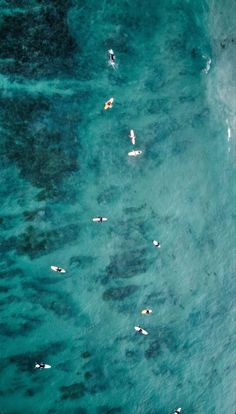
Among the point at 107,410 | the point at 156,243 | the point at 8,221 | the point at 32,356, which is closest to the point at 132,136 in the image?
the point at 156,243

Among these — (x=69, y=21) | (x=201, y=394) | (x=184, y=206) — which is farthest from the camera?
(x=201, y=394)

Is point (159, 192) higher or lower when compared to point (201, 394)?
higher

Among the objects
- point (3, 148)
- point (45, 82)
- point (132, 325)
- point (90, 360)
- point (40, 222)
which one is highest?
point (45, 82)

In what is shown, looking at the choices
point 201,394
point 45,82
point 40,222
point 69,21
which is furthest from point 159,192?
point 201,394

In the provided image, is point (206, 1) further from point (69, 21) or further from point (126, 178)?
point (126, 178)

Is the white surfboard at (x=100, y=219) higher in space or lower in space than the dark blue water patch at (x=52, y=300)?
higher

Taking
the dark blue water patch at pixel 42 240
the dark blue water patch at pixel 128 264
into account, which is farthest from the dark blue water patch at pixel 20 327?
the dark blue water patch at pixel 128 264

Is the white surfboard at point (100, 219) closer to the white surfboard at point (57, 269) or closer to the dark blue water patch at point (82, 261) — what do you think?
the dark blue water patch at point (82, 261)
